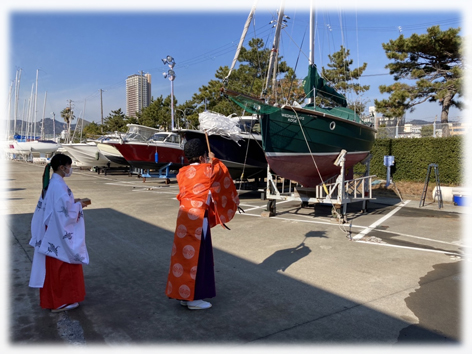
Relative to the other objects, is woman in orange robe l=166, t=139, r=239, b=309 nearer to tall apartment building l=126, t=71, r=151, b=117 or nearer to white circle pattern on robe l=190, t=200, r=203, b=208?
white circle pattern on robe l=190, t=200, r=203, b=208

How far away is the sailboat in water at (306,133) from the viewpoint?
844 centimetres

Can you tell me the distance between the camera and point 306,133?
8867mm

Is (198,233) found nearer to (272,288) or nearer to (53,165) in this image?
(272,288)

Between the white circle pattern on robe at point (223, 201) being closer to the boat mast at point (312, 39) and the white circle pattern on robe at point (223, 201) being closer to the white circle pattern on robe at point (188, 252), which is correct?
the white circle pattern on robe at point (188, 252)

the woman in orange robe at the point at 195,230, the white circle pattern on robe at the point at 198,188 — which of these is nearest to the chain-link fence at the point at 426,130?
the woman in orange robe at the point at 195,230

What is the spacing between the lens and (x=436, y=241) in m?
6.77

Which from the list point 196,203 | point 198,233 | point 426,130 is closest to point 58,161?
point 196,203

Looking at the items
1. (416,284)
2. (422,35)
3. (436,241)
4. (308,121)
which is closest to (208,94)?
(422,35)

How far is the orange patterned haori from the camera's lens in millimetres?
3557

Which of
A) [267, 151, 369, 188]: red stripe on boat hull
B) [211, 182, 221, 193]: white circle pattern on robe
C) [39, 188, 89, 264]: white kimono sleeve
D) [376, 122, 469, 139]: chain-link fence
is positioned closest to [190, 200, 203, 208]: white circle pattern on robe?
[211, 182, 221, 193]: white circle pattern on robe

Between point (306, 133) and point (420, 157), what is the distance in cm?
927

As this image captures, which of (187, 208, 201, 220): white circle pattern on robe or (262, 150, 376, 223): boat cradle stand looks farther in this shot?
(262, 150, 376, 223): boat cradle stand

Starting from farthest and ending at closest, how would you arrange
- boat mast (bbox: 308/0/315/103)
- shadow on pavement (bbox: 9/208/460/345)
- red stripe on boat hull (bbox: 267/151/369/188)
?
boat mast (bbox: 308/0/315/103), red stripe on boat hull (bbox: 267/151/369/188), shadow on pavement (bbox: 9/208/460/345)

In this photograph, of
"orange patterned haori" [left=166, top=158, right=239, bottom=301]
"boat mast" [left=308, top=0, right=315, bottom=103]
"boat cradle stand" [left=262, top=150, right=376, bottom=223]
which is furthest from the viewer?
"boat mast" [left=308, top=0, right=315, bottom=103]
